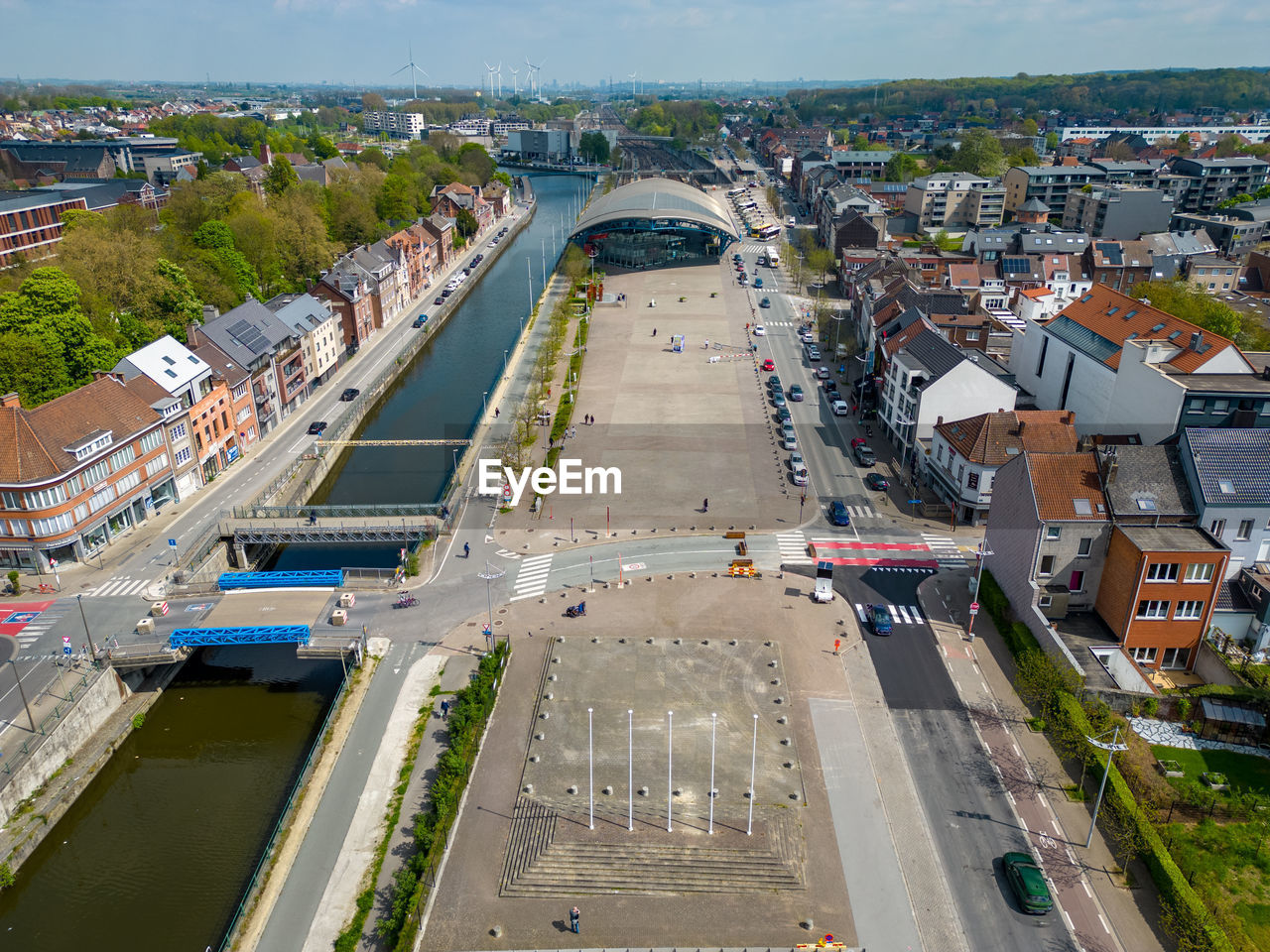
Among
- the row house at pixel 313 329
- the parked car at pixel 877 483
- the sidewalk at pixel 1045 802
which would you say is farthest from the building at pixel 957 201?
the sidewalk at pixel 1045 802

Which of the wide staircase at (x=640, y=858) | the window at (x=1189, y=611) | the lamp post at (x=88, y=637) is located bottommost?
the wide staircase at (x=640, y=858)

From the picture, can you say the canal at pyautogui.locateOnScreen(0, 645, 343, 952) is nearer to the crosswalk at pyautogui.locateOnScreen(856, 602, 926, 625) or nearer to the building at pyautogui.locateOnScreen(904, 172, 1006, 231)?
the crosswalk at pyautogui.locateOnScreen(856, 602, 926, 625)

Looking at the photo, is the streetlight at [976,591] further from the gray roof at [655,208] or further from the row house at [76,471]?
the gray roof at [655,208]

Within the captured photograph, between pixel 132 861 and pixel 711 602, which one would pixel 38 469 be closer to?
pixel 132 861

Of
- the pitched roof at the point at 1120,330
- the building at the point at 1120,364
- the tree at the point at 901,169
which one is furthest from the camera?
the tree at the point at 901,169

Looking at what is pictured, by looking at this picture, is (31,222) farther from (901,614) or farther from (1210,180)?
(1210,180)

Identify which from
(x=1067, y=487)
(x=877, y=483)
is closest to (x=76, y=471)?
(x=877, y=483)

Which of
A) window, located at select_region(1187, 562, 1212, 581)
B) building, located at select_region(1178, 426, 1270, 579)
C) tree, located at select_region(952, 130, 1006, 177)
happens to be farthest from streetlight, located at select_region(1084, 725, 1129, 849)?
tree, located at select_region(952, 130, 1006, 177)
